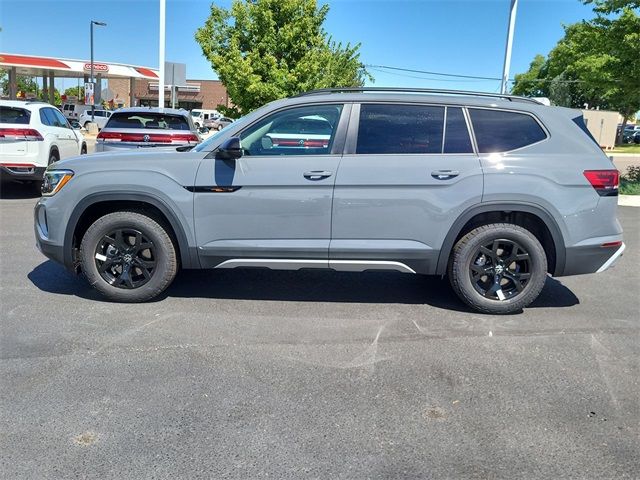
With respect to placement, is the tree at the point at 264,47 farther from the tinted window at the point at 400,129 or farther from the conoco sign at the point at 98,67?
the conoco sign at the point at 98,67

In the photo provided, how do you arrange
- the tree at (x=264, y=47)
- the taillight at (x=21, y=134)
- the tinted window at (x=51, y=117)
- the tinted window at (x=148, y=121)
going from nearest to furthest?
the taillight at (x=21, y=134)
the tinted window at (x=148, y=121)
the tinted window at (x=51, y=117)
the tree at (x=264, y=47)

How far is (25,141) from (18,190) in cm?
179

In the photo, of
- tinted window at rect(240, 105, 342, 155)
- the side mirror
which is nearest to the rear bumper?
tinted window at rect(240, 105, 342, 155)

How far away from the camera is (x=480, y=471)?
2.75m

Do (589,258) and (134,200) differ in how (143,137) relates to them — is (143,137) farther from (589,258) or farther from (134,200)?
(589,258)

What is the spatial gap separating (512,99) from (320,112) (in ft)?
5.68

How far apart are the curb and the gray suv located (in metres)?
8.18

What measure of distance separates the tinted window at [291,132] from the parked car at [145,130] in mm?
5302


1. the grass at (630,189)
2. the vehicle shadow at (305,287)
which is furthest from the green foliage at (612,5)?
the vehicle shadow at (305,287)

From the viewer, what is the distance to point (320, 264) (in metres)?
4.76

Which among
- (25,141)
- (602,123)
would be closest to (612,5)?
(25,141)

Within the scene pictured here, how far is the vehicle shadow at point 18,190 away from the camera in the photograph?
10.3 m

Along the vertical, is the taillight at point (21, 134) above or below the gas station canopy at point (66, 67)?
below

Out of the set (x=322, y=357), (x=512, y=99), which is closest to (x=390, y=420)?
(x=322, y=357)
